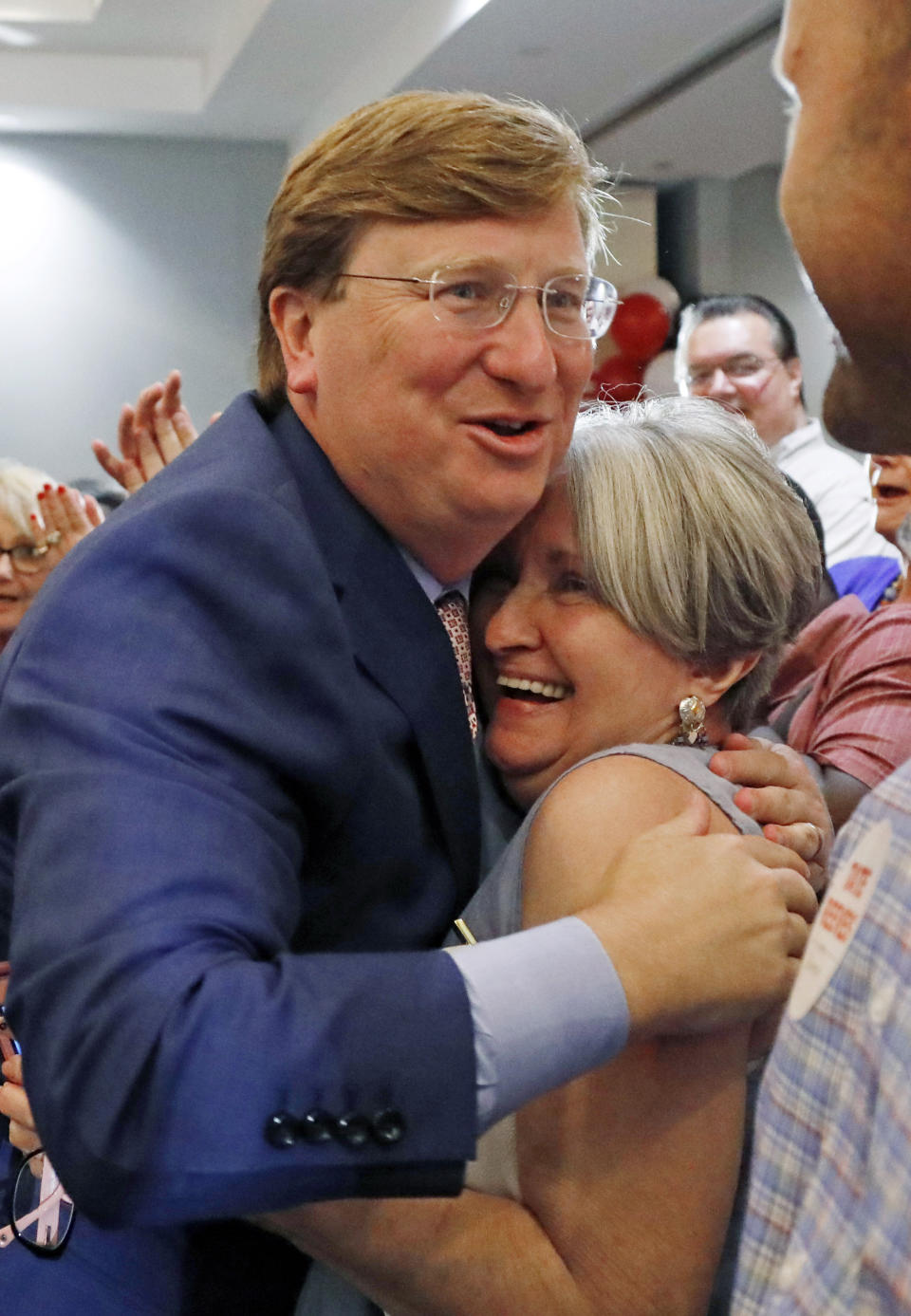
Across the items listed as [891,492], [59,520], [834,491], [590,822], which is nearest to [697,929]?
[590,822]

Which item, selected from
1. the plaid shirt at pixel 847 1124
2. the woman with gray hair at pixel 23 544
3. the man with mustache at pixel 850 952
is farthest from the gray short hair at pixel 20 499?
the plaid shirt at pixel 847 1124

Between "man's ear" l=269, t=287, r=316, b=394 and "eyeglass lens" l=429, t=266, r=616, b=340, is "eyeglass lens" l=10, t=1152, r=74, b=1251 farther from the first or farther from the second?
"eyeglass lens" l=429, t=266, r=616, b=340

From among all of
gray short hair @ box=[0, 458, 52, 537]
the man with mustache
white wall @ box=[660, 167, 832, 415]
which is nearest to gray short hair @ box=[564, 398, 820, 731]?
the man with mustache

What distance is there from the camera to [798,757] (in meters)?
1.61

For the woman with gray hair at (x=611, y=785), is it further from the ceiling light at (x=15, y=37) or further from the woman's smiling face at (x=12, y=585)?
the ceiling light at (x=15, y=37)

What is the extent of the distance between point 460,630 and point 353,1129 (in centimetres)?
69

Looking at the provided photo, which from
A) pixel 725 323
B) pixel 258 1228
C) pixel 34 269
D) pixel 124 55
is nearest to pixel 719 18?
pixel 725 323

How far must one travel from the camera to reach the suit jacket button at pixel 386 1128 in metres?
0.96

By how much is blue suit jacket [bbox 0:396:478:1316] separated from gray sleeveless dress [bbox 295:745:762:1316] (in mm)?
70

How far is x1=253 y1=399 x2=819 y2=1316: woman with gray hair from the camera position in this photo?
1142mm

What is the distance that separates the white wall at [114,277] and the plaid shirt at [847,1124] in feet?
24.8

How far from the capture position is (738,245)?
26.4ft

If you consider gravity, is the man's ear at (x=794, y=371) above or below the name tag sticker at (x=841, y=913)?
below

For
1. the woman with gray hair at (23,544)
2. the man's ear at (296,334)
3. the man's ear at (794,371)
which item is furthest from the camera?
the man's ear at (794,371)
